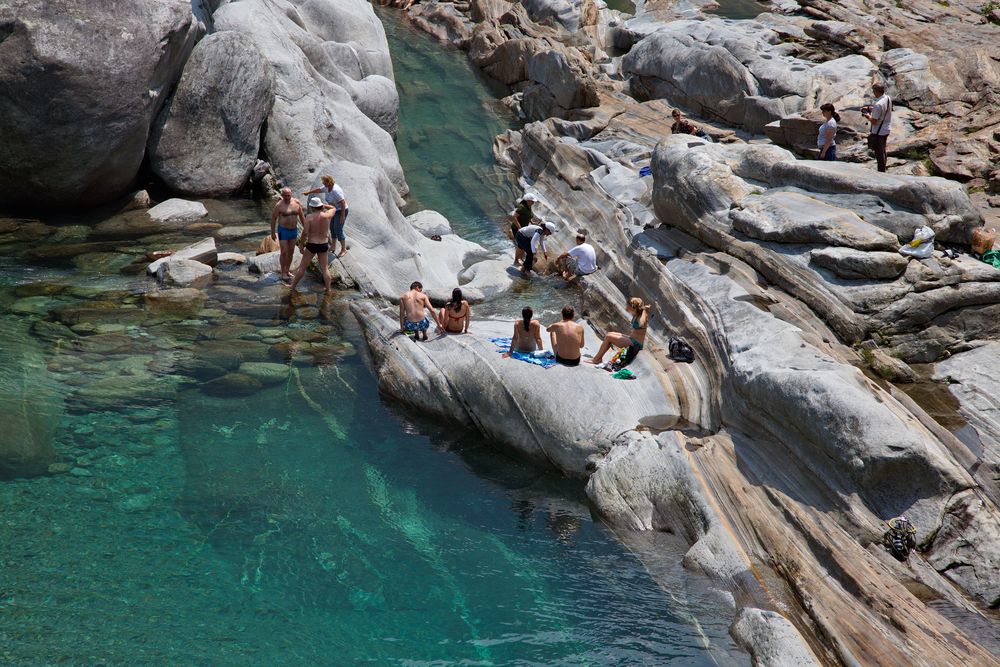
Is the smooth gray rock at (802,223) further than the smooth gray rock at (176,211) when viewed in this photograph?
No

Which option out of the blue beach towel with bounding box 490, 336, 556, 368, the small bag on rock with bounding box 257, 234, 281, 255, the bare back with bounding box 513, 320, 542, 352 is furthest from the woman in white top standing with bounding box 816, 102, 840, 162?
the small bag on rock with bounding box 257, 234, 281, 255

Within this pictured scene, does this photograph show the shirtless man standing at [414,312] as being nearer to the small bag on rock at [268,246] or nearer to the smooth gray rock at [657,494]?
the smooth gray rock at [657,494]

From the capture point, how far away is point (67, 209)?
19.0 metres

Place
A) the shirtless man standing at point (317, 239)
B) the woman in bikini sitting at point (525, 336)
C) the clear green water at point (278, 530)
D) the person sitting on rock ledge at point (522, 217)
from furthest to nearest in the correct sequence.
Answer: the person sitting on rock ledge at point (522, 217) → the shirtless man standing at point (317, 239) → the woman in bikini sitting at point (525, 336) → the clear green water at point (278, 530)

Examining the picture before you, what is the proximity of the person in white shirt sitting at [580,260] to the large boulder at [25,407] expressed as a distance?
35.8ft

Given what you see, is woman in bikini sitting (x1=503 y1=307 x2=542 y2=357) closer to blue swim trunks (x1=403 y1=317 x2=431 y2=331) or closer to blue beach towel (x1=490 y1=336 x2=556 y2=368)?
blue beach towel (x1=490 y1=336 x2=556 y2=368)

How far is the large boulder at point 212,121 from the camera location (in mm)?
20047

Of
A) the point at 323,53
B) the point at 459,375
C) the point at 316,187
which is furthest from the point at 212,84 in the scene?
the point at 459,375

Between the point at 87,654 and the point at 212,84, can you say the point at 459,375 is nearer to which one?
the point at 87,654

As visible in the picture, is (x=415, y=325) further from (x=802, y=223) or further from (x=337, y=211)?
(x=802, y=223)

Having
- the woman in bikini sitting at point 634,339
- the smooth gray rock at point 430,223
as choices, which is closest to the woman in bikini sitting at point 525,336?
the woman in bikini sitting at point 634,339

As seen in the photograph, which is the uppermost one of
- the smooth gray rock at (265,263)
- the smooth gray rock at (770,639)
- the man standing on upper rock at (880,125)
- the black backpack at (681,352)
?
the man standing on upper rock at (880,125)

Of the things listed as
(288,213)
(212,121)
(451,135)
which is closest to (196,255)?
(288,213)

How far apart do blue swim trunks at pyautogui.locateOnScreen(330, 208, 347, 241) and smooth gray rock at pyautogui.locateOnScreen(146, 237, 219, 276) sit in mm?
2396
